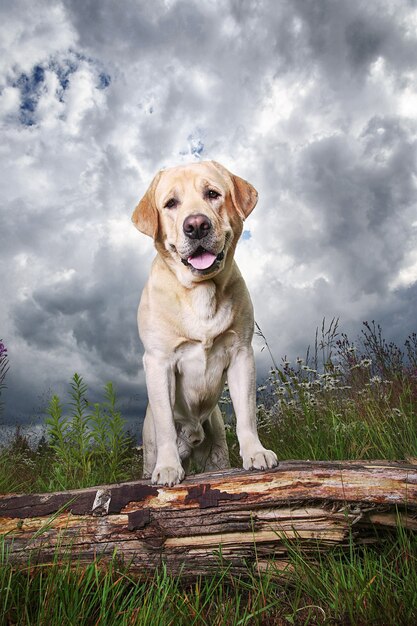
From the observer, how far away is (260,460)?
10.2 feet

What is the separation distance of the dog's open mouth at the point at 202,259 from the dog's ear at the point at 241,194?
0.43 m

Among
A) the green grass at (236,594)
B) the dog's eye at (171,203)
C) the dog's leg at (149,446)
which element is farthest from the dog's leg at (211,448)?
the dog's eye at (171,203)

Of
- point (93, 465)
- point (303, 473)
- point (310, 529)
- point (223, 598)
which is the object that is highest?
point (93, 465)

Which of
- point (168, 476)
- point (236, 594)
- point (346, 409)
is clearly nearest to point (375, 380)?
point (346, 409)

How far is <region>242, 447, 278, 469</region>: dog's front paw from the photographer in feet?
10.1

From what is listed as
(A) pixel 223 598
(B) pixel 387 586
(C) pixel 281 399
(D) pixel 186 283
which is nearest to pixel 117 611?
→ (A) pixel 223 598

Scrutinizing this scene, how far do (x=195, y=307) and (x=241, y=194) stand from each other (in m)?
0.83

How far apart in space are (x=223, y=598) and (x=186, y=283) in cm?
184

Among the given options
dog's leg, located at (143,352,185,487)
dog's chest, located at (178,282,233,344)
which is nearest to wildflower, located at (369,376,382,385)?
dog's chest, located at (178,282,233,344)

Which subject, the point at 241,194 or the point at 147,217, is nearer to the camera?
the point at 147,217

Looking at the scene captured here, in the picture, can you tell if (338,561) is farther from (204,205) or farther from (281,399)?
(281,399)

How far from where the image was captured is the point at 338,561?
279cm

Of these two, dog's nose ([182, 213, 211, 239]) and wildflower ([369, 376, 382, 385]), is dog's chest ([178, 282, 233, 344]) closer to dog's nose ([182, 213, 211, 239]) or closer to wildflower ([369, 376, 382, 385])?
dog's nose ([182, 213, 211, 239])

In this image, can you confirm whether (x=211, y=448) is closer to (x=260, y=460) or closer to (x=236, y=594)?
(x=260, y=460)
